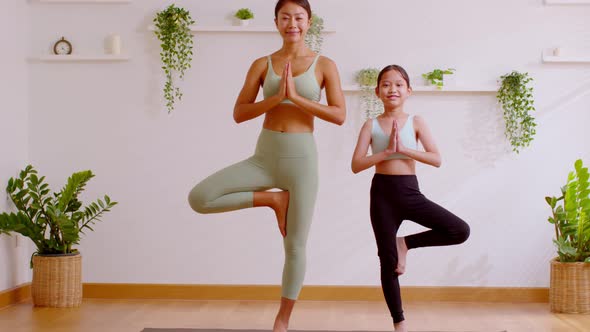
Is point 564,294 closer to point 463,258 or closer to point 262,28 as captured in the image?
point 463,258

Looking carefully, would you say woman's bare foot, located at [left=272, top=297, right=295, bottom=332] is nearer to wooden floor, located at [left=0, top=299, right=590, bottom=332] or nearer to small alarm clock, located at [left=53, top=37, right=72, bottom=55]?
wooden floor, located at [left=0, top=299, right=590, bottom=332]

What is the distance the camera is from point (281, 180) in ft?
13.4

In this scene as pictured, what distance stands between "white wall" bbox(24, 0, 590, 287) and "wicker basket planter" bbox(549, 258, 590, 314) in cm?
44

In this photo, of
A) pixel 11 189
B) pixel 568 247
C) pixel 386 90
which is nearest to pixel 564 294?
pixel 568 247

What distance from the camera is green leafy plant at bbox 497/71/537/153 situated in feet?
18.9

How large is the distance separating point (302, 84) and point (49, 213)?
93.1 inches

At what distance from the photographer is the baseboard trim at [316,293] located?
19.3ft

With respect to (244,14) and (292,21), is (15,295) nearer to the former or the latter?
(244,14)

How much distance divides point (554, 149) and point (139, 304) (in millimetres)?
3159

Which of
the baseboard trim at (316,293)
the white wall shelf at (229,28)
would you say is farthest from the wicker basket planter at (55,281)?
the white wall shelf at (229,28)

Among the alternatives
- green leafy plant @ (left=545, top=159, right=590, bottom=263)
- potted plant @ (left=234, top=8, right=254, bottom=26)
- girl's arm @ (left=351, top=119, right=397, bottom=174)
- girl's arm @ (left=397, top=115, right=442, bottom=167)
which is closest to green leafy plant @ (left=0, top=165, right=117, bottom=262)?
potted plant @ (left=234, top=8, right=254, bottom=26)

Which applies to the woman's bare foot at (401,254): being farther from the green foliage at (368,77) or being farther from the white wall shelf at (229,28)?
the white wall shelf at (229,28)

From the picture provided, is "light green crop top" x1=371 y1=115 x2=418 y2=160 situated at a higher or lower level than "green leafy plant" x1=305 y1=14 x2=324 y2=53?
lower

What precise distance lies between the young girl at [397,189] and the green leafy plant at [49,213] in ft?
7.16
